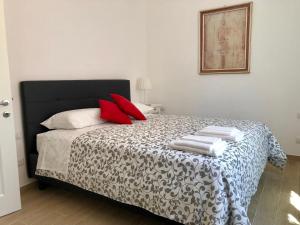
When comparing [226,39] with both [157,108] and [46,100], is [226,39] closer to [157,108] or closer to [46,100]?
[157,108]

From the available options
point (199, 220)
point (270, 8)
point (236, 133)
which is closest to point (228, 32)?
point (270, 8)

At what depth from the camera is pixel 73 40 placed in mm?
3340

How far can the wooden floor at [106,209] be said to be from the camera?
7.20 ft

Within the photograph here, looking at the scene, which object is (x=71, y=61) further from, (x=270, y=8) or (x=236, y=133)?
(x=270, y=8)

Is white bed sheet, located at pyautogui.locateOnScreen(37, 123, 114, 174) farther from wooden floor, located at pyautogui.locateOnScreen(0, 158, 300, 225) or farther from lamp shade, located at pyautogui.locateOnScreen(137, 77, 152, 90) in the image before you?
lamp shade, located at pyautogui.locateOnScreen(137, 77, 152, 90)

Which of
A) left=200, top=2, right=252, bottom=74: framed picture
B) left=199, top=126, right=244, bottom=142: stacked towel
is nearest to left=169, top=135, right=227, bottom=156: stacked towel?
left=199, top=126, right=244, bottom=142: stacked towel

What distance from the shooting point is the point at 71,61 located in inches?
131

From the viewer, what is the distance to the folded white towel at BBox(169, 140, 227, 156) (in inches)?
71.3

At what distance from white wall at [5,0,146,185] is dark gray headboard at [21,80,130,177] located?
0.09 meters

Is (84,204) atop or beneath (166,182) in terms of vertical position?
beneath

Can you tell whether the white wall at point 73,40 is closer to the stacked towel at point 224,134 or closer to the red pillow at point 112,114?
the red pillow at point 112,114

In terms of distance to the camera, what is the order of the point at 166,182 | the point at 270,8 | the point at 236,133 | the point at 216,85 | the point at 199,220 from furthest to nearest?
the point at 216,85 < the point at 270,8 < the point at 236,133 < the point at 166,182 < the point at 199,220

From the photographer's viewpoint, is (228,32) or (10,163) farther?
(228,32)

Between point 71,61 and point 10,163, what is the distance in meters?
1.55
